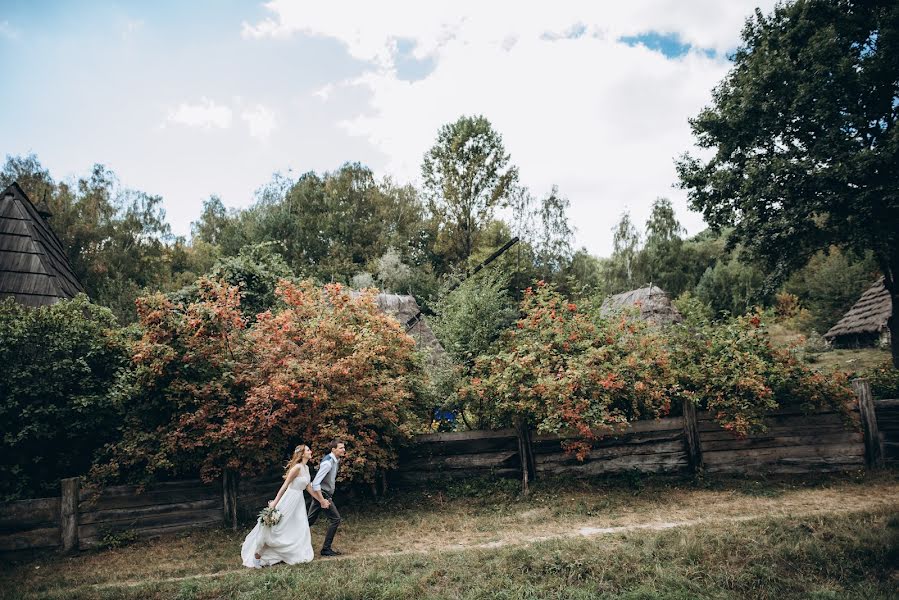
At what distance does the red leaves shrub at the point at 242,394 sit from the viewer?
9.10m

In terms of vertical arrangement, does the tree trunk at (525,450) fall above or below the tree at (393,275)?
below

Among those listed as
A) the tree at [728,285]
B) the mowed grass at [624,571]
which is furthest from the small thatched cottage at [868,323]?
the mowed grass at [624,571]

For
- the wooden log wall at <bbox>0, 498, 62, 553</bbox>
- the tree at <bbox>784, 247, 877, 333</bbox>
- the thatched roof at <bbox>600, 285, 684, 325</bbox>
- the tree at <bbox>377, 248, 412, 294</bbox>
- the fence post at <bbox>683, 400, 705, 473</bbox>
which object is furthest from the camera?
the tree at <bbox>377, 248, 412, 294</bbox>

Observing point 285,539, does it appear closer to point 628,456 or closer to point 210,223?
point 628,456

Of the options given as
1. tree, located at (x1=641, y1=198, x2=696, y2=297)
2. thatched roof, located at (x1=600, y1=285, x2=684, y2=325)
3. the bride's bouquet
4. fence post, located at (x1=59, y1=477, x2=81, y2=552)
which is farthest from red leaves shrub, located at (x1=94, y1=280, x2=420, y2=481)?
tree, located at (x1=641, y1=198, x2=696, y2=297)

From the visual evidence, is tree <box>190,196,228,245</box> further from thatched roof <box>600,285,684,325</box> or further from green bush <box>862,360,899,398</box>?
green bush <box>862,360,899,398</box>

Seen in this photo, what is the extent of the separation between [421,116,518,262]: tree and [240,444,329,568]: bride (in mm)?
28358

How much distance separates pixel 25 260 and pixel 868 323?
95.7ft

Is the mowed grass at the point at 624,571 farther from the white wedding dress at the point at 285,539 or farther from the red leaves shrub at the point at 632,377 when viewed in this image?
the red leaves shrub at the point at 632,377

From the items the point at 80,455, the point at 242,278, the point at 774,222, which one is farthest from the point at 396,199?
the point at 80,455

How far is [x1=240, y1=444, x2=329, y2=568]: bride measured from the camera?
768cm

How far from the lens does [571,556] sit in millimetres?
7098

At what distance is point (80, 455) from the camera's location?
9.62 meters

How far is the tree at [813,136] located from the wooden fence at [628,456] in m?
5.81
